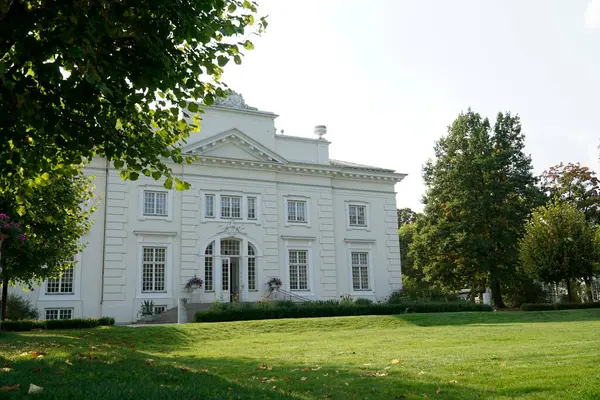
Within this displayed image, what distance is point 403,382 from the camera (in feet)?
25.9

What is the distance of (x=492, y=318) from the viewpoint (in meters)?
24.9

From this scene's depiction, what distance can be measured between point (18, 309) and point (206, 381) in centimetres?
2273

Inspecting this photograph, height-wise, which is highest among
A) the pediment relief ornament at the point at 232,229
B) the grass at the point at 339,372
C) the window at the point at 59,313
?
the pediment relief ornament at the point at 232,229

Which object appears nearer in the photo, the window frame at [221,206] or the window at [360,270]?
the window frame at [221,206]

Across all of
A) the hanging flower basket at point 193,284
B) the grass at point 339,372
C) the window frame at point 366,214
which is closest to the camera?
the grass at point 339,372

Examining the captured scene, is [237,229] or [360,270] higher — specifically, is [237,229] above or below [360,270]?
above

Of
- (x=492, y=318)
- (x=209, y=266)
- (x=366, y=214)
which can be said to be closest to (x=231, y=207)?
(x=209, y=266)

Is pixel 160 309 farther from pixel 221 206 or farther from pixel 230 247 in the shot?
pixel 221 206

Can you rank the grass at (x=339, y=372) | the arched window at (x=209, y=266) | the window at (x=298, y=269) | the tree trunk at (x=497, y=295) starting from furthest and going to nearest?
the tree trunk at (x=497, y=295) < the window at (x=298, y=269) < the arched window at (x=209, y=266) < the grass at (x=339, y=372)

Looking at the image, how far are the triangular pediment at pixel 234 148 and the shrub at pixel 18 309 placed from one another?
1206cm

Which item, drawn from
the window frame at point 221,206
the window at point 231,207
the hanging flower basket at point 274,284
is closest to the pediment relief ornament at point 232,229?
the window frame at point 221,206

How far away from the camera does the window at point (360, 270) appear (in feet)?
121

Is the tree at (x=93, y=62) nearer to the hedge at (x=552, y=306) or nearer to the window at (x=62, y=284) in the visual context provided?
the window at (x=62, y=284)

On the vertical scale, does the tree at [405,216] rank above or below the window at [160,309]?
above
